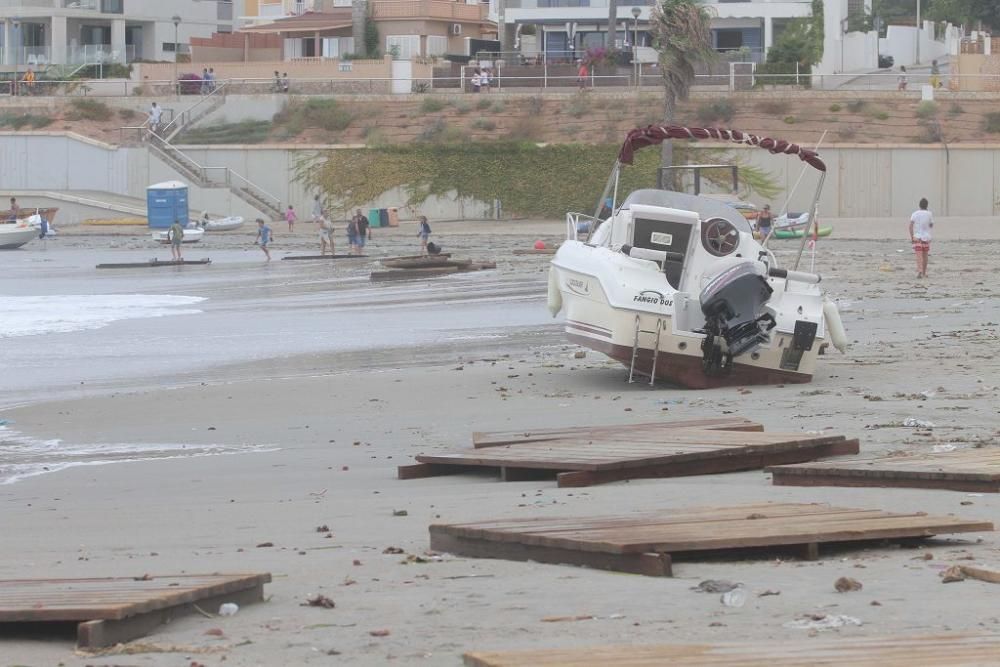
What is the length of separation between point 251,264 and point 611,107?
79.0 ft

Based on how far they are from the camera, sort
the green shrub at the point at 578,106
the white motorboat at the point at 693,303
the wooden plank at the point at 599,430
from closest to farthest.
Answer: the wooden plank at the point at 599,430
the white motorboat at the point at 693,303
the green shrub at the point at 578,106

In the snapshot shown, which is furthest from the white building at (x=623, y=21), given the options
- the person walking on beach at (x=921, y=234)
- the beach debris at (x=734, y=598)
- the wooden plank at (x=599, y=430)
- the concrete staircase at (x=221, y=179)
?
the beach debris at (x=734, y=598)

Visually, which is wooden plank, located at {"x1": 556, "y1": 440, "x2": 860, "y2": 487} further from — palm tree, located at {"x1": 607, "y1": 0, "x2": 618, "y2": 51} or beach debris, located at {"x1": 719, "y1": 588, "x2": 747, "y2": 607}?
palm tree, located at {"x1": 607, "y1": 0, "x2": 618, "y2": 51}

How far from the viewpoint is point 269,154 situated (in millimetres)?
64875

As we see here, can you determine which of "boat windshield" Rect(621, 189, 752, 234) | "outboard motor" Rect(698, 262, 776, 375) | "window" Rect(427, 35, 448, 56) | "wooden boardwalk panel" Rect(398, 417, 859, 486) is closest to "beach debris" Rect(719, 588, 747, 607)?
"wooden boardwalk panel" Rect(398, 417, 859, 486)

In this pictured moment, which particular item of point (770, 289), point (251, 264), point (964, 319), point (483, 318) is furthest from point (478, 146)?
point (770, 289)

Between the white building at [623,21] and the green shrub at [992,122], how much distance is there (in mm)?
18945

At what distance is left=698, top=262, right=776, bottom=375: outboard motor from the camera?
1738 cm

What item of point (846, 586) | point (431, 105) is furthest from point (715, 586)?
point (431, 105)

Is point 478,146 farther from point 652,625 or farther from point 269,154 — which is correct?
point 652,625

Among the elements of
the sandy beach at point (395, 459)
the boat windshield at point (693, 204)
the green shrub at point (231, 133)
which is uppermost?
the green shrub at point (231, 133)

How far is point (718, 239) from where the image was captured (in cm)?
1852

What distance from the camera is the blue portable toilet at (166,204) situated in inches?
2363

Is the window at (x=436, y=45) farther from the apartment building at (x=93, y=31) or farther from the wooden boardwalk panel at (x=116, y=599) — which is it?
the wooden boardwalk panel at (x=116, y=599)
